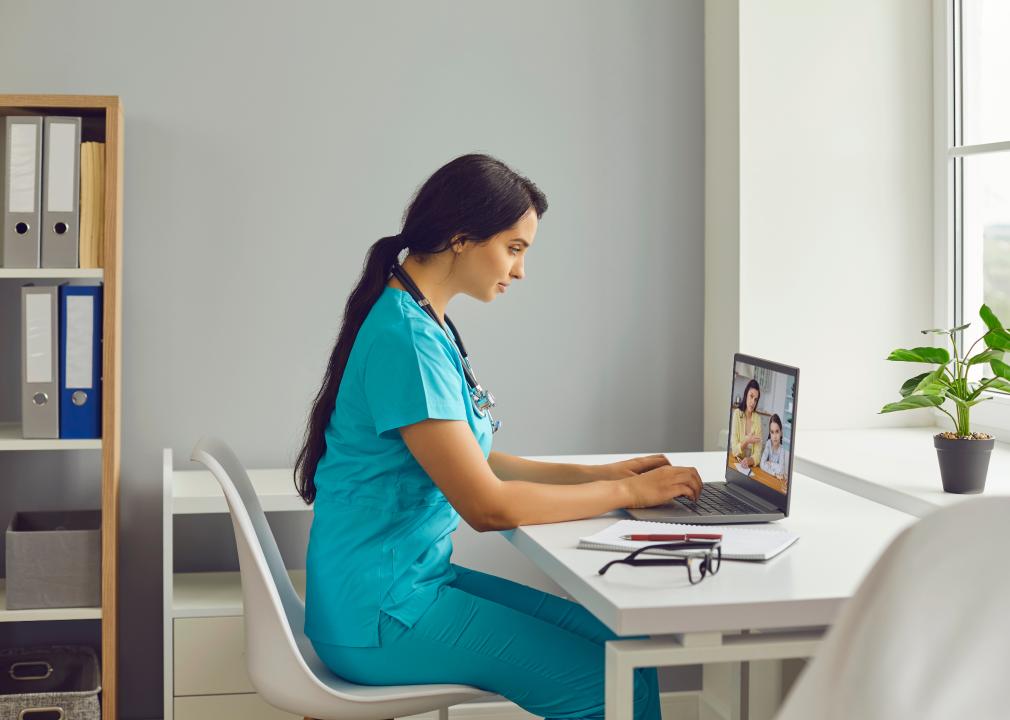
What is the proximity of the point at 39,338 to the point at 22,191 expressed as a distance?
1.00ft

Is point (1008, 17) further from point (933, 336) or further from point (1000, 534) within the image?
point (1000, 534)

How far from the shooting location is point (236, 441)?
2688mm

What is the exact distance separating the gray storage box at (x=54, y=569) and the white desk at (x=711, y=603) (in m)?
1.21

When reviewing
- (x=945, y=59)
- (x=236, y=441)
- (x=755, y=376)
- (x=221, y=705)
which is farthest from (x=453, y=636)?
(x=945, y=59)

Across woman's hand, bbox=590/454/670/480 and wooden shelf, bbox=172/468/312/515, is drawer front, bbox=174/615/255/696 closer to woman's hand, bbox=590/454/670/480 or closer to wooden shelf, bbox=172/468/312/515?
wooden shelf, bbox=172/468/312/515

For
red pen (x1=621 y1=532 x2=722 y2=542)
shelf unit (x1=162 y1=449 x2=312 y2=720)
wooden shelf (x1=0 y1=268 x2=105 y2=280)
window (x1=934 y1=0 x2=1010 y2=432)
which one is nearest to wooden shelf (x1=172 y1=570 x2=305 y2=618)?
shelf unit (x1=162 y1=449 x2=312 y2=720)

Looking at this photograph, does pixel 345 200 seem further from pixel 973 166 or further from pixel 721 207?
pixel 973 166

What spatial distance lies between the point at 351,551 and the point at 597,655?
406 millimetres

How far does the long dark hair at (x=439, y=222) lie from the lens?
5.90ft

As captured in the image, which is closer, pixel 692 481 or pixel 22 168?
pixel 692 481

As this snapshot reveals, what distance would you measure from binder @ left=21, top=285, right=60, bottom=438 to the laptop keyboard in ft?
4.40

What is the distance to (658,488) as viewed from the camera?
69.5 inches

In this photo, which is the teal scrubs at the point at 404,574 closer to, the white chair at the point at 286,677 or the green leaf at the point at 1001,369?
the white chair at the point at 286,677

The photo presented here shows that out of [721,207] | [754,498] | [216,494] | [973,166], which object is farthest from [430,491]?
[973,166]
